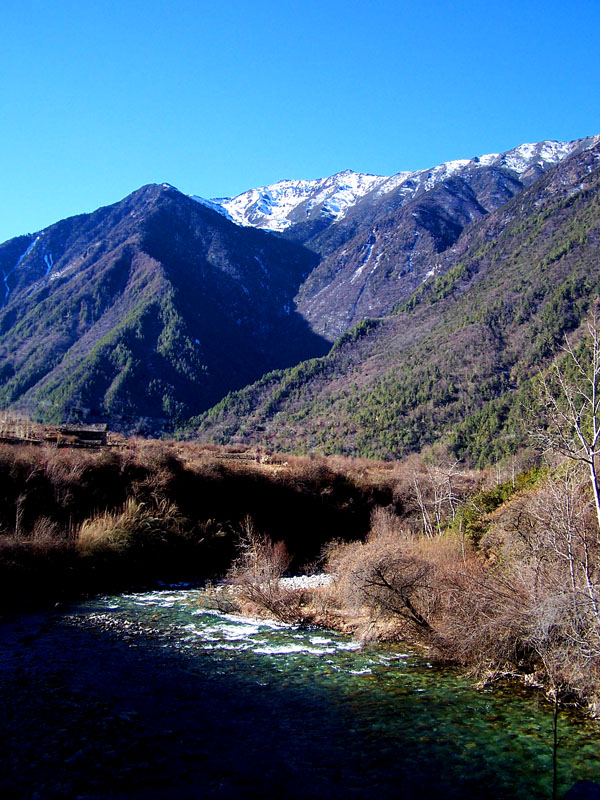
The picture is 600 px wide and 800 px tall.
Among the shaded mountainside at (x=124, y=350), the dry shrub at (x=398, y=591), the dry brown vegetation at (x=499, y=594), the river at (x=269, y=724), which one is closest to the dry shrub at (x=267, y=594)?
the dry brown vegetation at (x=499, y=594)

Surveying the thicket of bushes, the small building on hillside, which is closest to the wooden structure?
the small building on hillside

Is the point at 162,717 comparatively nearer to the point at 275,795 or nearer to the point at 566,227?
the point at 275,795

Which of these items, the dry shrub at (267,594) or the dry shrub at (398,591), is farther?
the dry shrub at (267,594)

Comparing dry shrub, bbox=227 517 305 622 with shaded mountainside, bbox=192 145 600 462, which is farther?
shaded mountainside, bbox=192 145 600 462

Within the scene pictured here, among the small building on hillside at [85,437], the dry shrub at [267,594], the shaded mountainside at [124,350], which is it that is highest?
the shaded mountainside at [124,350]

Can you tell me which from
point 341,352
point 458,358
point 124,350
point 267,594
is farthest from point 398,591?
point 124,350

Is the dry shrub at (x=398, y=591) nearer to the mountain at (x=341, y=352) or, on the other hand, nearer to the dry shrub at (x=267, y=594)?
the dry shrub at (x=267, y=594)

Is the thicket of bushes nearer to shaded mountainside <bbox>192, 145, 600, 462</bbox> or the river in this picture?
the river

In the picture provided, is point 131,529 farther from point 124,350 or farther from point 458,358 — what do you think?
point 124,350
